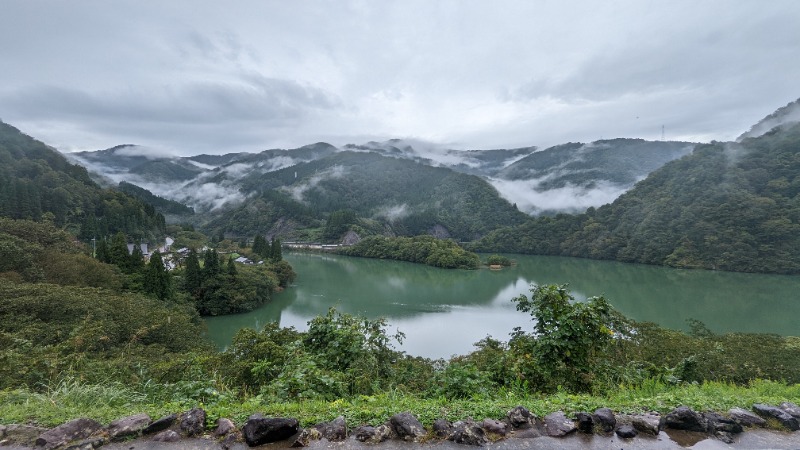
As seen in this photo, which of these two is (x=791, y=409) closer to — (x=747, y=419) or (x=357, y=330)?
(x=747, y=419)

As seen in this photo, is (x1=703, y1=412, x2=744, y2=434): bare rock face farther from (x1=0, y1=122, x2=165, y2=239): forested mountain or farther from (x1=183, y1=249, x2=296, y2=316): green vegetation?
(x1=0, y1=122, x2=165, y2=239): forested mountain

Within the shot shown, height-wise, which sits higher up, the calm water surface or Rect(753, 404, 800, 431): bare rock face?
Rect(753, 404, 800, 431): bare rock face

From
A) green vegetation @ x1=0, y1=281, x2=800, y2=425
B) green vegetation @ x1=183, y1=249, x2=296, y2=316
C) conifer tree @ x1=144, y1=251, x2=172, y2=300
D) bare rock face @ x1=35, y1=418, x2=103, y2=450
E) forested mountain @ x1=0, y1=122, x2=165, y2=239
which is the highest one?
forested mountain @ x1=0, y1=122, x2=165, y2=239

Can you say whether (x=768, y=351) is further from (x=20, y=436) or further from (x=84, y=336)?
(x=84, y=336)

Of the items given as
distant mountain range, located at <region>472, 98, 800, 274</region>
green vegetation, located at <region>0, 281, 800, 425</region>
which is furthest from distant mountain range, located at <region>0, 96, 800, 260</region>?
green vegetation, located at <region>0, 281, 800, 425</region>

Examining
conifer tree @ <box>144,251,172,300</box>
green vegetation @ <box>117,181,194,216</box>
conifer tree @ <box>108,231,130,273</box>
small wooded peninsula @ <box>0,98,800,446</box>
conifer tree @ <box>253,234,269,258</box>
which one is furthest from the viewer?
green vegetation @ <box>117,181,194,216</box>

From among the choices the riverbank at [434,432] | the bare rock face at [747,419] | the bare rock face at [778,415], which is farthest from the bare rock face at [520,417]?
the bare rock face at [778,415]

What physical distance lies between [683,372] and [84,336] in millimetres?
12078

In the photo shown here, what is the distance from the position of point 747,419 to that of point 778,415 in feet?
0.85

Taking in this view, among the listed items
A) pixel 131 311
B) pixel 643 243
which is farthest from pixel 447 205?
pixel 131 311

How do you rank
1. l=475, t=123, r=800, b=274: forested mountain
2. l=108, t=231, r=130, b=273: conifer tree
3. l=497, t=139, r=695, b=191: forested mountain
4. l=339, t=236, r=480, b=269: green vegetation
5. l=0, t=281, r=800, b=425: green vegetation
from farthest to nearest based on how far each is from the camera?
l=497, t=139, r=695, b=191: forested mountain, l=339, t=236, r=480, b=269: green vegetation, l=475, t=123, r=800, b=274: forested mountain, l=108, t=231, r=130, b=273: conifer tree, l=0, t=281, r=800, b=425: green vegetation

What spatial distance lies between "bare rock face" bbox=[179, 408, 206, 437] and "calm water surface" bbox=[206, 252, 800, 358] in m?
15.6

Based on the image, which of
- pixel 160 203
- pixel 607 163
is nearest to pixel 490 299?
pixel 160 203

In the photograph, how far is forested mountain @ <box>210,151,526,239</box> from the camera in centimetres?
11700
